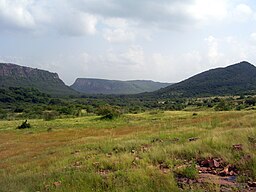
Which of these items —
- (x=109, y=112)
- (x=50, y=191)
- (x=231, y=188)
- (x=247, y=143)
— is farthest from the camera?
(x=109, y=112)

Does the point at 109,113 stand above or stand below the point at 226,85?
below

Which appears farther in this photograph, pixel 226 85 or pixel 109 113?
pixel 226 85

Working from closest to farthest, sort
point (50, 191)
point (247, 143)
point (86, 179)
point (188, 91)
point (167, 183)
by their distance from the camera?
point (167, 183)
point (50, 191)
point (86, 179)
point (247, 143)
point (188, 91)

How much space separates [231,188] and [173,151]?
4.47m

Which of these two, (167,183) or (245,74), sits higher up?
(245,74)

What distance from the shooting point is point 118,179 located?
8.95 m

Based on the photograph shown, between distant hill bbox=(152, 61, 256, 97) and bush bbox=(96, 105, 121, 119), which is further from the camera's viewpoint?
distant hill bbox=(152, 61, 256, 97)

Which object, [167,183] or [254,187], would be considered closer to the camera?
[254,187]

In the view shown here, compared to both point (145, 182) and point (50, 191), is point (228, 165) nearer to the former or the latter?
point (145, 182)

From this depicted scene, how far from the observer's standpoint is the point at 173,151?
38.2 feet

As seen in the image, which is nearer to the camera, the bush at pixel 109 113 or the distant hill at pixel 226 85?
the bush at pixel 109 113

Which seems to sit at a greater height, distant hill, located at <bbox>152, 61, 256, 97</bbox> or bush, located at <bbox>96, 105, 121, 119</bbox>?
distant hill, located at <bbox>152, 61, 256, 97</bbox>

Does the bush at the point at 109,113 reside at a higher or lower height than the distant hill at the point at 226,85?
lower

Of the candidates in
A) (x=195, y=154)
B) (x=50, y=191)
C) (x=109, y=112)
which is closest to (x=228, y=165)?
(x=195, y=154)
